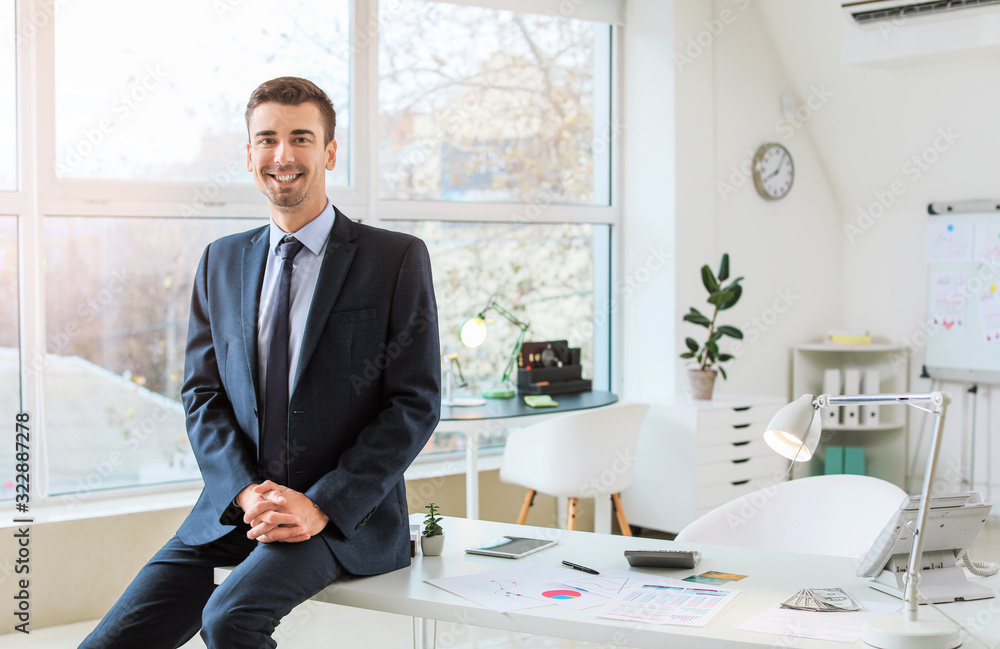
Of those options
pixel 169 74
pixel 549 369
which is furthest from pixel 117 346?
pixel 549 369

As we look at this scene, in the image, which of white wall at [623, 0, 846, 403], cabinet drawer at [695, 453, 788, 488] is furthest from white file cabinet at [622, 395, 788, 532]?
white wall at [623, 0, 846, 403]

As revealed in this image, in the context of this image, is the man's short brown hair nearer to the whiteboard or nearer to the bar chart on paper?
the bar chart on paper

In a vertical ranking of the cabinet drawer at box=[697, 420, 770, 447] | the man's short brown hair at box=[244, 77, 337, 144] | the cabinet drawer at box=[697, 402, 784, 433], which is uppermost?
the man's short brown hair at box=[244, 77, 337, 144]

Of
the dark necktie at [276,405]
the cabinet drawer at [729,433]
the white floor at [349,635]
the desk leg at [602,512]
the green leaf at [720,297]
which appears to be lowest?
the white floor at [349,635]

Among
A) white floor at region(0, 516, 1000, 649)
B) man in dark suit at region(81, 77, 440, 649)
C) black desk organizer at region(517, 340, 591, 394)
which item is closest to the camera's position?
man in dark suit at region(81, 77, 440, 649)

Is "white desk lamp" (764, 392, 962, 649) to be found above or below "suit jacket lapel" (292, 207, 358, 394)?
below

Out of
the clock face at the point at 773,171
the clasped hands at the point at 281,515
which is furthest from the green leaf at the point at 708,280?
the clasped hands at the point at 281,515

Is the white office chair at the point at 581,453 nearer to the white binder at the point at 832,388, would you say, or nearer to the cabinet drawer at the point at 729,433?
the cabinet drawer at the point at 729,433

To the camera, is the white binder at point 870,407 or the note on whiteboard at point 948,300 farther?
the white binder at point 870,407

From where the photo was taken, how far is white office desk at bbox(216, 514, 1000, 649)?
151 centimetres

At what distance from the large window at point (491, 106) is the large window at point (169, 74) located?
1.43 feet

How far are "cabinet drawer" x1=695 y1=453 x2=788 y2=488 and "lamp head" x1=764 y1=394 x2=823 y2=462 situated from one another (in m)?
2.67

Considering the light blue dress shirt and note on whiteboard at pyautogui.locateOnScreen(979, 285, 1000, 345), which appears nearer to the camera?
the light blue dress shirt

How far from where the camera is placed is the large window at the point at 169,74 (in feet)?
11.6
